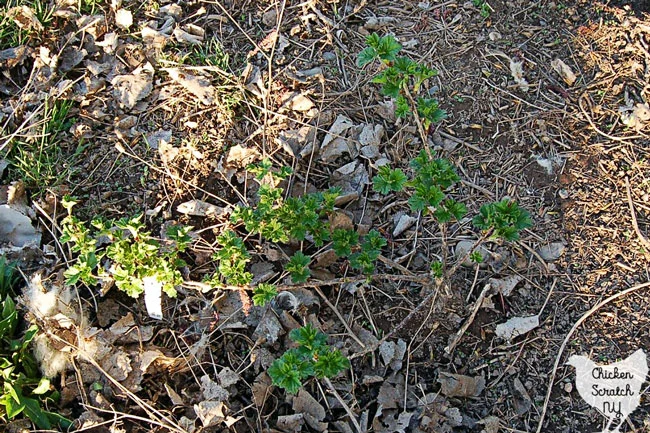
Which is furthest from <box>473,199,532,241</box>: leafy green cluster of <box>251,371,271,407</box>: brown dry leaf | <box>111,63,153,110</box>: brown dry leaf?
<box>111,63,153,110</box>: brown dry leaf

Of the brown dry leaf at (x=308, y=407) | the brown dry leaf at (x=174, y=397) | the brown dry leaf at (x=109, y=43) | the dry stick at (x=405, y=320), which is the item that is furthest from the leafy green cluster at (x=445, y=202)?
the brown dry leaf at (x=109, y=43)

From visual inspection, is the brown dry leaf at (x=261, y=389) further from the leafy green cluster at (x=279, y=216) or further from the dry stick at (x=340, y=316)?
the leafy green cluster at (x=279, y=216)

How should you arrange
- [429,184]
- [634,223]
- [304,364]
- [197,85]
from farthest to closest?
1. [197,85]
2. [634,223]
3. [429,184]
4. [304,364]

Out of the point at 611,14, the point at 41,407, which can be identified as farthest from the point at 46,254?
the point at 611,14

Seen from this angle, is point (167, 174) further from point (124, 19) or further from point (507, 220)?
point (507, 220)

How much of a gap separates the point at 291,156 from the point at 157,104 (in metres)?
0.70

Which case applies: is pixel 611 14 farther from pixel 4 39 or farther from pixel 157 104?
pixel 4 39

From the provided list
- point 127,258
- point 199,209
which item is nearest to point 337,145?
point 199,209

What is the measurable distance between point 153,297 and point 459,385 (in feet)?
3.86

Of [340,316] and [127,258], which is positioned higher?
[127,258]

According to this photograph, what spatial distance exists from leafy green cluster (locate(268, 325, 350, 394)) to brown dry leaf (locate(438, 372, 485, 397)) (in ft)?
1.79

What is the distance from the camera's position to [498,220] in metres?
2.03

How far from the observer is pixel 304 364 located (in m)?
1.97

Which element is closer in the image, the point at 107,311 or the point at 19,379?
the point at 19,379
